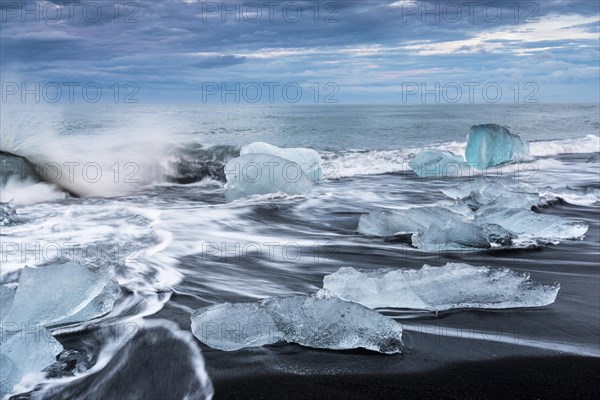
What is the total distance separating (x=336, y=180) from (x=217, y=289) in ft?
22.2

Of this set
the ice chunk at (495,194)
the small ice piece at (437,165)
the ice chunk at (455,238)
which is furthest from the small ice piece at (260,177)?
the small ice piece at (437,165)

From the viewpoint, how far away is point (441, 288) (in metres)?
3.55

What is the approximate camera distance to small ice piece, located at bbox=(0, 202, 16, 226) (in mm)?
6227

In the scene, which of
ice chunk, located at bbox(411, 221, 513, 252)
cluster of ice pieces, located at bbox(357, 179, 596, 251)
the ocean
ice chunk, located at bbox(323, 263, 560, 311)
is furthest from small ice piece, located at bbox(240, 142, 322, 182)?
ice chunk, located at bbox(323, 263, 560, 311)

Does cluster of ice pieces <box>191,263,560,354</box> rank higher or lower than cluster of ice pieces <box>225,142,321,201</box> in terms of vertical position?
lower

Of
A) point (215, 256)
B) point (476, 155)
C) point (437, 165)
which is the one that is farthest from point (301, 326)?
point (476, 155)

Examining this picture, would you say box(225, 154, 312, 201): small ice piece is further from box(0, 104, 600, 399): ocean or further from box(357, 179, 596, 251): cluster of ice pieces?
box(357, 179, 596, 251): cluster of ice pieces

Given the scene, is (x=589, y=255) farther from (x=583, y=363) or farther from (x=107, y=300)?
(x=107, y=300)

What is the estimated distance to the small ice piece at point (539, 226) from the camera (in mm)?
5320

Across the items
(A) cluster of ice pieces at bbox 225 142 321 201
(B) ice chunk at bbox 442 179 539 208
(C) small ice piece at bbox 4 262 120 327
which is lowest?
(C) small ice piece at bbox 4 262 120 327

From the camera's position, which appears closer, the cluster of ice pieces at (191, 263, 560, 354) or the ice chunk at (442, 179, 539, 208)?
the cluster of ice pieces at (191, 263, 560, 354)

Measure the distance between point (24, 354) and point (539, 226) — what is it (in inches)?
176

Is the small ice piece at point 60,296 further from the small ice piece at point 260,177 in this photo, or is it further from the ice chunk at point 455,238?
the small ice piece at point 260,177

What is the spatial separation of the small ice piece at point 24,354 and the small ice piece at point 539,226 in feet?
13.3
